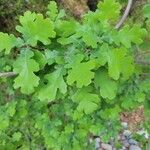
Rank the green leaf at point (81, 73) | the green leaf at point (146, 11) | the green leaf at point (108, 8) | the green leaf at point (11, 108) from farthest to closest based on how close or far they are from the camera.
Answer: the green leaf at point (11, 108) < the green leaf at point (146, 11) < the green leaf at point (108, 8) < the green leaf at point (81, 73)

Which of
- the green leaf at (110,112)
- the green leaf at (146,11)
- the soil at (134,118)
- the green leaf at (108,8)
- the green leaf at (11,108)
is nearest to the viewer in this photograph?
the green leaf at (108,8)

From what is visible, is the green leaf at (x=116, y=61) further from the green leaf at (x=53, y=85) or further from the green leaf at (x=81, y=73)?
the green leaf at (x=53, y=85)

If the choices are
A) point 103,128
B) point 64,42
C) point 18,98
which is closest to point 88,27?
point 64,42

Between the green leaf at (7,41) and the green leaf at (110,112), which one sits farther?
the green leaf at (110,112)

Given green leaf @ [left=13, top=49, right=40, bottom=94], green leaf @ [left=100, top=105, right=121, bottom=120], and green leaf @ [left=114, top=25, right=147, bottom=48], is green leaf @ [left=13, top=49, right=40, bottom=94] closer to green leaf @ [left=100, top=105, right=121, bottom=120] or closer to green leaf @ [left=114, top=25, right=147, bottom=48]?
green leaf @ [left=114, top=25, right=147, bottom=48]

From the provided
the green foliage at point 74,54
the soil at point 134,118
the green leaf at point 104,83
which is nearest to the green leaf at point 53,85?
the green foliage at point 74,54

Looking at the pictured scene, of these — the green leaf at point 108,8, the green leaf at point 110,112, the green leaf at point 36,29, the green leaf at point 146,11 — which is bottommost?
the green leaf at point 110,112

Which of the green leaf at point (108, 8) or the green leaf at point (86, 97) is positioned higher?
the green leaf at point (108, 8)
